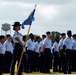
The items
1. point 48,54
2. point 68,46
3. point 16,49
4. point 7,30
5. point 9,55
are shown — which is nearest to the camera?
point 16,49

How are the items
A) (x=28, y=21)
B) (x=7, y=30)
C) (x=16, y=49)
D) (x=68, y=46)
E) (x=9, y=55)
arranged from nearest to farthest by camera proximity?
1. (x=16, y=49)
2. (x=28, y=21)
3. (x=68, y=46)
4. (x=9, y=55)
5. (x=7, y=30)

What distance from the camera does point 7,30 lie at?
165 feet

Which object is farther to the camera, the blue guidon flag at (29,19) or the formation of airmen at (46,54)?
the formation of airmen at (46,54)

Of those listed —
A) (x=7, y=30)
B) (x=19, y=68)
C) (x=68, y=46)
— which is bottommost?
(x=19, y=68)

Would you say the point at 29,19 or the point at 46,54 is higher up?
the point at 29,19

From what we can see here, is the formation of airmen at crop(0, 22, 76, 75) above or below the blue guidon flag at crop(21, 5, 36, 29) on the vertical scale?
below

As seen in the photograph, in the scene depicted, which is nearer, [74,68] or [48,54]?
[48,54]

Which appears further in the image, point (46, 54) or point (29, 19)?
point (46, 54)

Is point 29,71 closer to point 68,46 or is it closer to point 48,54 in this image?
point 48,54

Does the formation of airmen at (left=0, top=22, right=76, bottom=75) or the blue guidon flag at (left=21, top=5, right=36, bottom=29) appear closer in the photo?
the blue guidon flag at (left=21, top=5, right=36, bottom=29)

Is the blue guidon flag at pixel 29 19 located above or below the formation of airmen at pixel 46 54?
above

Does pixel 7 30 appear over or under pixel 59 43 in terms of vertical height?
over

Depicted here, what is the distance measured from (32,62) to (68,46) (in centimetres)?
391

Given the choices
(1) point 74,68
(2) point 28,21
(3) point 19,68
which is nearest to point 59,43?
(1) point 74,68
